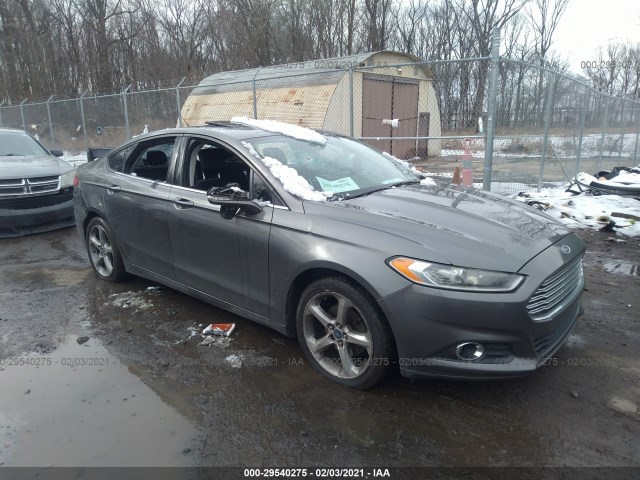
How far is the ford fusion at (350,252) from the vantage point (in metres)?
2.49

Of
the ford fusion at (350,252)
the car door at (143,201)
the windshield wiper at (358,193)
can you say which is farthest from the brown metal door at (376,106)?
the windshield wiper at (358,193)

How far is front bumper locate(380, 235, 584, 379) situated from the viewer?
243cm

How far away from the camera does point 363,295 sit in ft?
8.84

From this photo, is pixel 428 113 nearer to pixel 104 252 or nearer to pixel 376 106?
pixel 376 106

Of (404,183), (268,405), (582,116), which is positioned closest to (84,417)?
(268,405)

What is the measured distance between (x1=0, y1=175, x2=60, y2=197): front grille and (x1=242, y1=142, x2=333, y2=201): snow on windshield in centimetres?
521

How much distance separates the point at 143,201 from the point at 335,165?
1.82 meters

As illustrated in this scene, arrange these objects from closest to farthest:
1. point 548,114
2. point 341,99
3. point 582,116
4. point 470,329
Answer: point 470,329
point 548,114
point 582,116
point 341,99

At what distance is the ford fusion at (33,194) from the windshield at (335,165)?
510cm

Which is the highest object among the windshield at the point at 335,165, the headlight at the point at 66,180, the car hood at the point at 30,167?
the windshield at the point at 335,165

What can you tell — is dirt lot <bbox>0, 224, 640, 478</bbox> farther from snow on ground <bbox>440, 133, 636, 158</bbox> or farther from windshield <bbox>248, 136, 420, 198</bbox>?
snow on ground <bbox>440, 133, 636, 158</bbox>

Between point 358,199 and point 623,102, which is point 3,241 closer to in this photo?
point 358,199

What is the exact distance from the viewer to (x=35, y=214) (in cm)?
697

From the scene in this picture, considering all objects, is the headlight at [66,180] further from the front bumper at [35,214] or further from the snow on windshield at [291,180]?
the snow on windshield at [291,180]
